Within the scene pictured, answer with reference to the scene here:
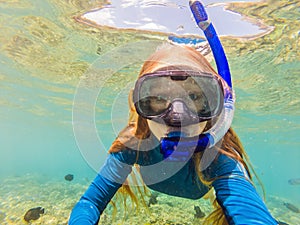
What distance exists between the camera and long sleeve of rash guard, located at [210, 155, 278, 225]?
79.4 inches

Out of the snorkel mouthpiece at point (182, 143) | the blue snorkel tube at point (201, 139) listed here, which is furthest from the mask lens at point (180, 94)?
the snorkel mouthpiece at point (182, 143)

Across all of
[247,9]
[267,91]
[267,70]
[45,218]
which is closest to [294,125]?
[267,91]

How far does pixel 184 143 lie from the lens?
7.98 ft

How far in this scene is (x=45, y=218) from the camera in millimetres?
10461

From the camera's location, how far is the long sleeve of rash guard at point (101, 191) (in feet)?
8.70

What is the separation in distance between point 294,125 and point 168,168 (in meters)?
33.5

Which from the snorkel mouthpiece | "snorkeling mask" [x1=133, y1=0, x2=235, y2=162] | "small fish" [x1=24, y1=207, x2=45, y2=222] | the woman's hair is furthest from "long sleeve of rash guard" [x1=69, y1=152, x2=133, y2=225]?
"small fish" [x1=24, y1=207, x2=45, y2=222]

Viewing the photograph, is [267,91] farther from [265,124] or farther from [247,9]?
[265,124]

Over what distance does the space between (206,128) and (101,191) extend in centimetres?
155

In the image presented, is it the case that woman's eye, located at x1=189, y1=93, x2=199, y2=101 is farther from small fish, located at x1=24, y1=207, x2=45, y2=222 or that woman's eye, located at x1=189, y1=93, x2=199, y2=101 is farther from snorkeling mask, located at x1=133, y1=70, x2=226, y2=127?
small fish, located at x1=24, y1=207, x2=45, y2=222

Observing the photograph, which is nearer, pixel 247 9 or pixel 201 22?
pixel 201 22

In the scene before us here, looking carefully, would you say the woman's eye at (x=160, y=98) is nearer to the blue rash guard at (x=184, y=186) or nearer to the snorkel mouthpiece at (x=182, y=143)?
the snorkel mouthpiece at (x=182, y=143)

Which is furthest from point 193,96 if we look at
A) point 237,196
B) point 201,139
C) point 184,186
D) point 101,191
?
point 101,191

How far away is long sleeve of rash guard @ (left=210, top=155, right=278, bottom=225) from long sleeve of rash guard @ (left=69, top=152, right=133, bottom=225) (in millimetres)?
1226
